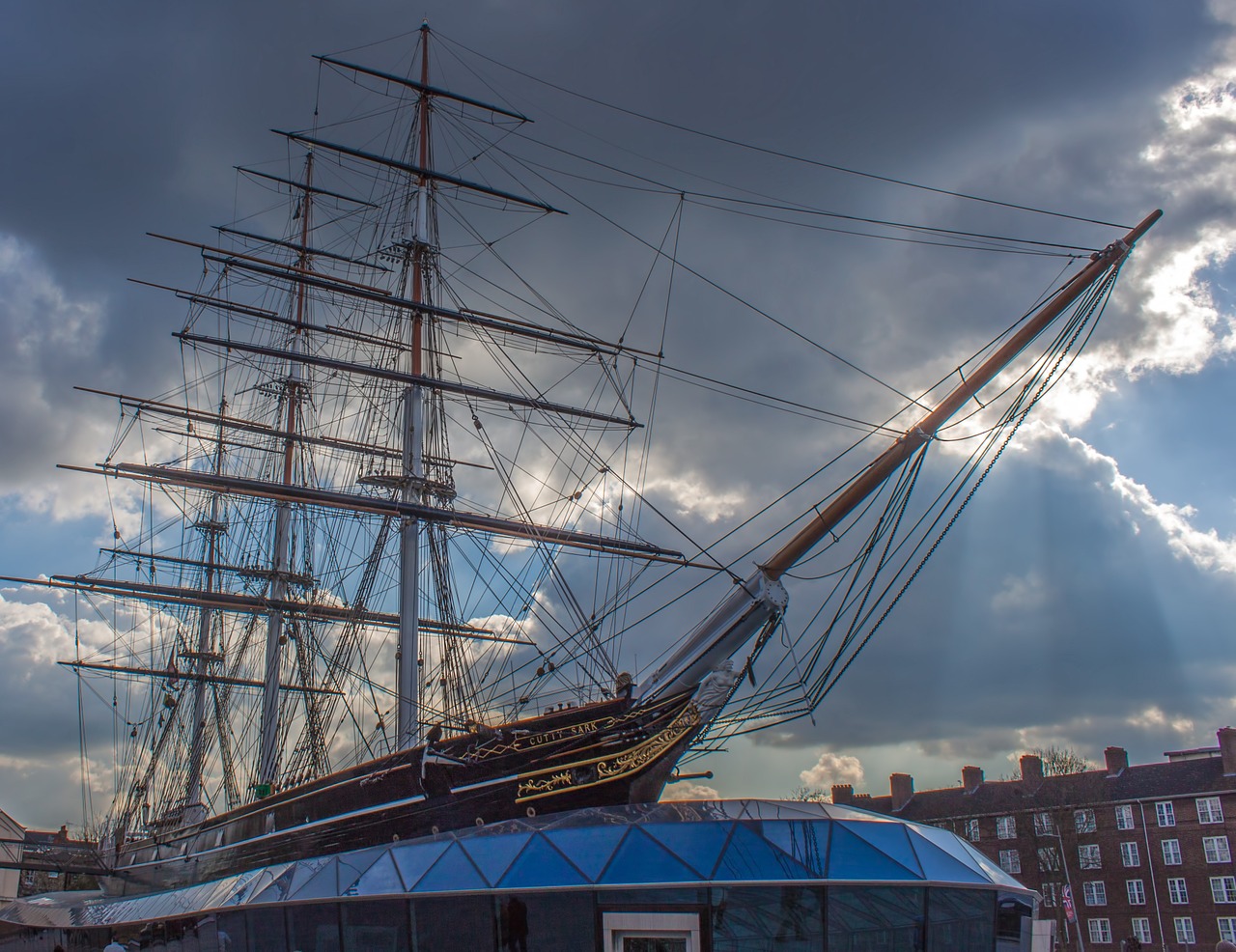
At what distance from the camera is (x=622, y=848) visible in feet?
49.6

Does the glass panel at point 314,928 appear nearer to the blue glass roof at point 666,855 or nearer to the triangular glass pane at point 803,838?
the blue glass roof at point 666,855

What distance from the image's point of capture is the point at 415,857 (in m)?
16.9

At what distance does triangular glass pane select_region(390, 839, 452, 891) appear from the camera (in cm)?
1623

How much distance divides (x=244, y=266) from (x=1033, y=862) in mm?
47553

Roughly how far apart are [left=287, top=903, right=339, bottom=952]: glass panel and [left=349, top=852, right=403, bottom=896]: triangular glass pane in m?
0.52

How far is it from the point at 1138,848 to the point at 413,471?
41.6 m

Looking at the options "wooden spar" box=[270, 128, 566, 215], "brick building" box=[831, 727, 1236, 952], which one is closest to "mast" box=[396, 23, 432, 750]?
"wooden spar" box=[270, 128, 566, 215]

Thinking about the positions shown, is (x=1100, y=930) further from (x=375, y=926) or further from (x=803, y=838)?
(x=375, y=926)

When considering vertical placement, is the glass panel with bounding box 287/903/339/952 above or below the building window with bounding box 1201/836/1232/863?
above

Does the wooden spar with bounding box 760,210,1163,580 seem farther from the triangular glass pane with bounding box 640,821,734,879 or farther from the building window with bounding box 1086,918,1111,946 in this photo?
the building window with bounding box 1086,918,1111,946

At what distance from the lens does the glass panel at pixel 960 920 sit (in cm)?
1460

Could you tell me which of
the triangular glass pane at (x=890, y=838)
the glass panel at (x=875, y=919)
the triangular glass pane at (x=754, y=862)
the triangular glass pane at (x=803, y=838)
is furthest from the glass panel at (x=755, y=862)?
the triangular glass pane at (x=890, y=838)

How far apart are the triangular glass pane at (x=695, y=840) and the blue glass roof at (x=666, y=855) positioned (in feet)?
0.05

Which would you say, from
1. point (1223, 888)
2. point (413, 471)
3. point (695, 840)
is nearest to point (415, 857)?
point (695, 840)
